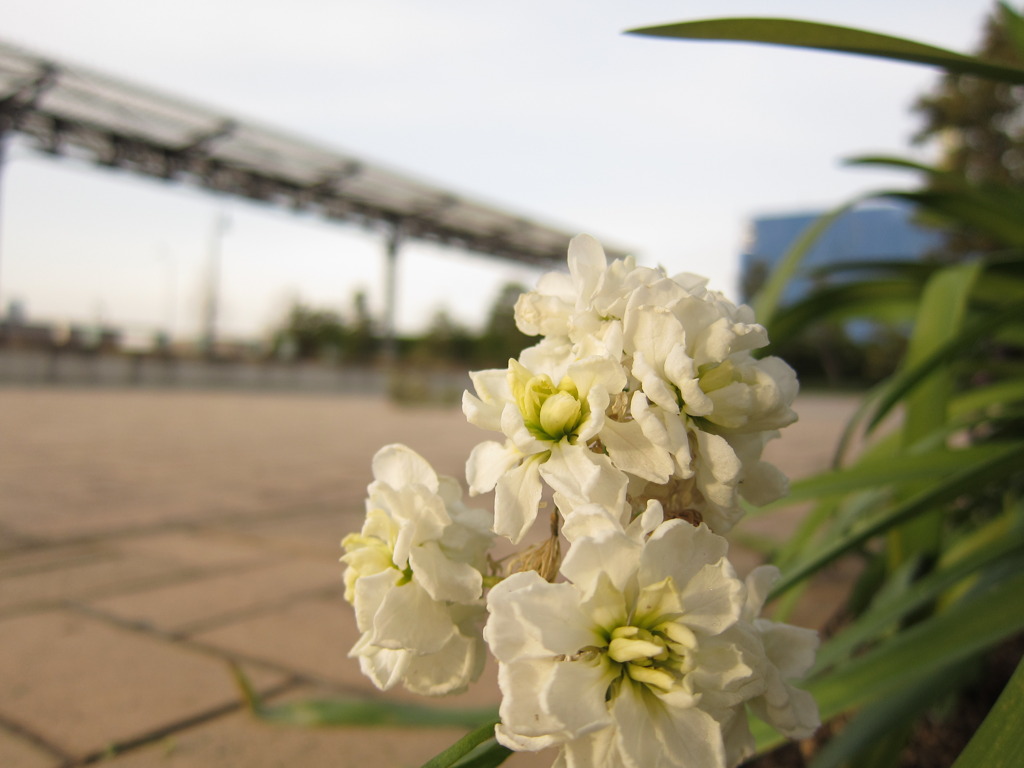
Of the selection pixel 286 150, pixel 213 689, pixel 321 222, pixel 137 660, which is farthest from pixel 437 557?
pixel 321 222

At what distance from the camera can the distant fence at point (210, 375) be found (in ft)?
47.2

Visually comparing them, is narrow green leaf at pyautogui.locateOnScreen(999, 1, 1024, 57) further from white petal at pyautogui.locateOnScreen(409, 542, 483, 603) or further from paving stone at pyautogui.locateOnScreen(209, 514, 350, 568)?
paving stone at pyautogui.locateOnScreen(209, 514, 350, 568)

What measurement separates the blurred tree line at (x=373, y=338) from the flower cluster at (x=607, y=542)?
19.4 metres

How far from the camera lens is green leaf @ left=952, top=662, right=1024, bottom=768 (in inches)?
18.2

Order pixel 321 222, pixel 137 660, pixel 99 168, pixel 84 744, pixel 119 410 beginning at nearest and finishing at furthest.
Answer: pixel 84 744 → pixel 137 660 → pixel 119 410 → pixel 99 168 → pixel 321 222

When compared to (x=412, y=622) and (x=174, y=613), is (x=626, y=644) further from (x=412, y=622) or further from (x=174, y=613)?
(x=174, y=613)

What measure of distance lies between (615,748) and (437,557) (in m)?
0.15

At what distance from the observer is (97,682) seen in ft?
4.58

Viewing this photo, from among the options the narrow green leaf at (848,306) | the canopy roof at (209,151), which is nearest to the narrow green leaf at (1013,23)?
the narrow green leaf at (848,306)

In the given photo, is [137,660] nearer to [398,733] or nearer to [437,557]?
[398,733]

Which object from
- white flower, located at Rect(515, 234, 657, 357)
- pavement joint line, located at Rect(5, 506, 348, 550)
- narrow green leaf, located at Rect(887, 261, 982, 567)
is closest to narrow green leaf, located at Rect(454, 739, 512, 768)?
white flower, located at Rect(515, 234, 657, 357)

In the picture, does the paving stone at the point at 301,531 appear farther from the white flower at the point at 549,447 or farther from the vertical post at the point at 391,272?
the vertical post at the point at 391,272

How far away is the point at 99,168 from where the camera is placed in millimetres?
14438

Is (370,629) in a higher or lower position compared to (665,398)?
lower
